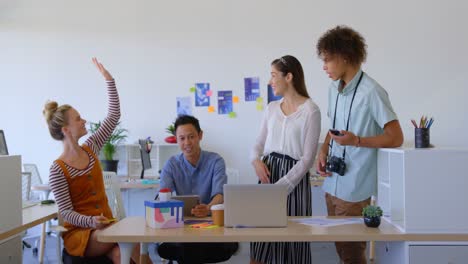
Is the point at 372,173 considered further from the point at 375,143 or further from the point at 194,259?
the point at 194,259

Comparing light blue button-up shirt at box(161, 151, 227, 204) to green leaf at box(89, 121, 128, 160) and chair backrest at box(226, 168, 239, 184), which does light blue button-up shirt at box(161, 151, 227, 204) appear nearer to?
green leaf at box(89, 121, 128, 160)

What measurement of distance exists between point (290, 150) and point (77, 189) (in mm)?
1060

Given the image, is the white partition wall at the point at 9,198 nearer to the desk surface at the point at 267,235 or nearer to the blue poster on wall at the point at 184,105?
the desk surface at the point at 267,235

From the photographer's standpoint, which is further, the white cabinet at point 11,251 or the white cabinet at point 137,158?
the white cabinet at point 137,158

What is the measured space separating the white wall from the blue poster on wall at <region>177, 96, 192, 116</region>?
7 cm

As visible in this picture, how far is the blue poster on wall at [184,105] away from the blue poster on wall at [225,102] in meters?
0.35

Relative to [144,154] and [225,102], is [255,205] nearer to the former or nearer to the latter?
[144,154]

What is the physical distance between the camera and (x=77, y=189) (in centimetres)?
243

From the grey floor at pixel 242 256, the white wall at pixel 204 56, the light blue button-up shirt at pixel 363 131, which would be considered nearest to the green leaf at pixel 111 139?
the white wall at pixel 204 56

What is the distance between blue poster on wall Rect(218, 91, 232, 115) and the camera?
5.78 m

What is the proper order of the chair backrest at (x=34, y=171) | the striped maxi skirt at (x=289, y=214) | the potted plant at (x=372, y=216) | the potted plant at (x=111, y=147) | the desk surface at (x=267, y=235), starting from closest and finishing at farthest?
1. the desk surface at (x=267, y=235)
2. the potted plant at (x=372, y=216)
3. the striped maxi skirt at (x=289, y=214)
4. the potted plant at (x=111, y=147)
5. the chair backrest at (x=34, y=171)

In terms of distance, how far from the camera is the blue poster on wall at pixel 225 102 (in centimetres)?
578

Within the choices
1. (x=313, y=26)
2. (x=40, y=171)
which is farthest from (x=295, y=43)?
(x=40, y=171)

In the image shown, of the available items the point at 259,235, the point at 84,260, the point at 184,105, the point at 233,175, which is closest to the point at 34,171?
the point at 184,105
